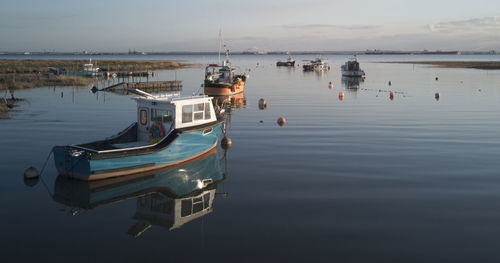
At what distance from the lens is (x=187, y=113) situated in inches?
792

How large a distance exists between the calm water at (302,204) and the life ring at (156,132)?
2109mm

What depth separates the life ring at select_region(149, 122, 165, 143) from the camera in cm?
1978

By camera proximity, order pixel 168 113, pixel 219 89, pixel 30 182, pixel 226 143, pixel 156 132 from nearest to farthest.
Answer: pixel 30 182, pixel 168 113, pixel 156 132, pixel 226 143, pixel 219 89

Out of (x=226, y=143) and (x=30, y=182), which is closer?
(x=30, y=182)

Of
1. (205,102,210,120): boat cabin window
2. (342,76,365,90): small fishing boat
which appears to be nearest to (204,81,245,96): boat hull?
(342,76,365,90): small fishing boat

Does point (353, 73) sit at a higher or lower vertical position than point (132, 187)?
higher

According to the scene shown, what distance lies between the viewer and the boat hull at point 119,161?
16594 millimetres

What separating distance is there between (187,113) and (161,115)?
1.18 metres

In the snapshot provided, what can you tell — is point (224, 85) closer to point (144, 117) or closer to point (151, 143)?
point (144, 117)

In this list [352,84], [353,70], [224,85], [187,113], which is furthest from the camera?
[353,70]

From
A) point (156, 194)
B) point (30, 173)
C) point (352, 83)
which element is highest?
point (352, 83)

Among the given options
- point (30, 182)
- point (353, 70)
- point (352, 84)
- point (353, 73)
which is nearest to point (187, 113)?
point (30, 182)

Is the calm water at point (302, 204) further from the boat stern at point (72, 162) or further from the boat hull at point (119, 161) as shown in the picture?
the boat hull at point (119, 161)

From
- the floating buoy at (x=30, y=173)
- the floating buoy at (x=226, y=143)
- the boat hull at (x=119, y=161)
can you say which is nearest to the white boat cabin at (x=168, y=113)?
the boat hull at (x=119, y=161)
